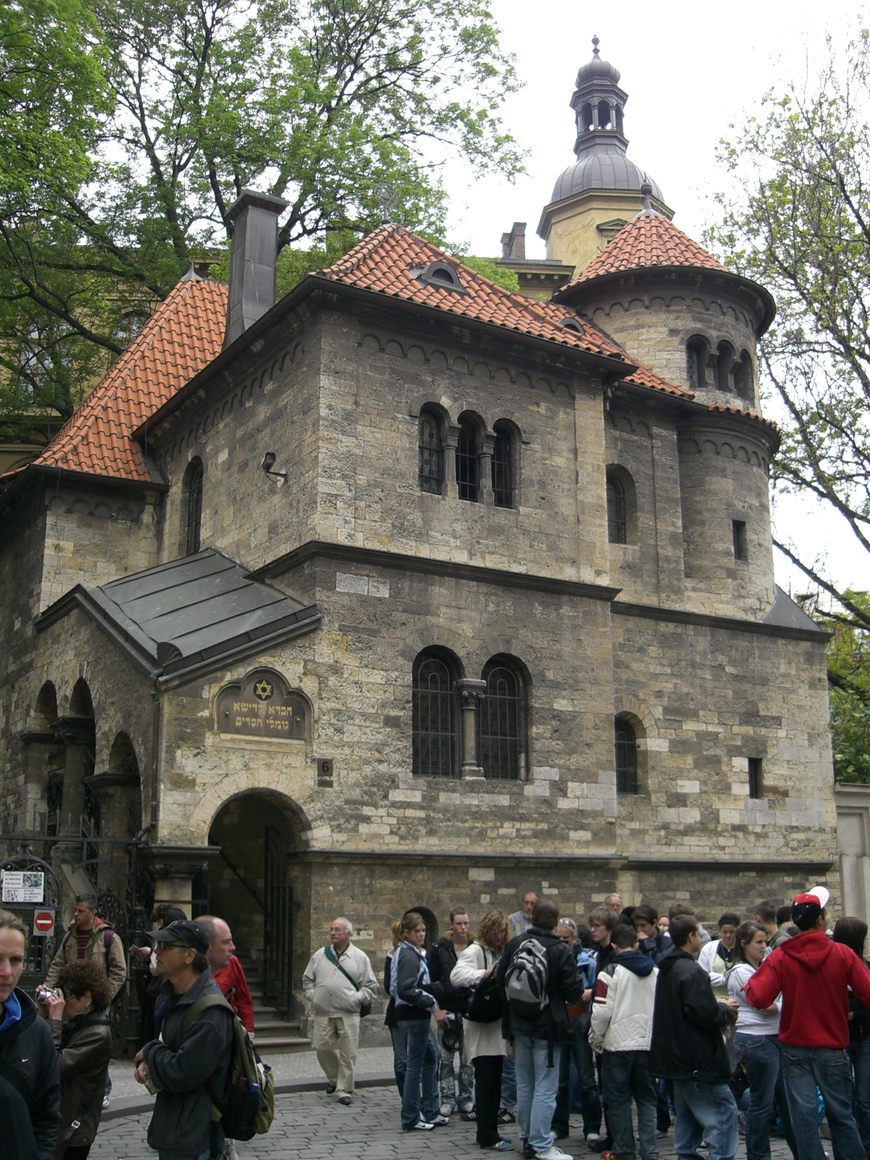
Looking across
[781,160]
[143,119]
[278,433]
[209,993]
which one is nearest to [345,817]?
[278,433]

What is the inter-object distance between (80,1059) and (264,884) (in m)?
10.8

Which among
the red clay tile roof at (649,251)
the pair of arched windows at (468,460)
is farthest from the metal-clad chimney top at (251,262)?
the red clay tile roof at (649,251)

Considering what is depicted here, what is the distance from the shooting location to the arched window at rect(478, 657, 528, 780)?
17609 mm

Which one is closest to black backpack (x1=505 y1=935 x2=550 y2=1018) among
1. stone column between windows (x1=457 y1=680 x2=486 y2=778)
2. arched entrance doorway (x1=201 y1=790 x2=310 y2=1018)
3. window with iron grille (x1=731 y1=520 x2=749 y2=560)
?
arched entrance doorway (x1=201 y1=790 x2=310 y2=1018)

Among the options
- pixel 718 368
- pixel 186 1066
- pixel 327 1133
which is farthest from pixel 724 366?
pixel 186 1066

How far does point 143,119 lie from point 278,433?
15942 mm

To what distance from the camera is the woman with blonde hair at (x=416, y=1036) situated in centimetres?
999

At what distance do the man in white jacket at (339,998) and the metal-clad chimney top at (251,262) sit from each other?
A: 13.1 metres

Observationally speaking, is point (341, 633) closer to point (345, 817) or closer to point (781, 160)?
point (345, 817)

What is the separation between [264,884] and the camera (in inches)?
668

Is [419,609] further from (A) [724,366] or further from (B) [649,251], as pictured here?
(B) [649,251]

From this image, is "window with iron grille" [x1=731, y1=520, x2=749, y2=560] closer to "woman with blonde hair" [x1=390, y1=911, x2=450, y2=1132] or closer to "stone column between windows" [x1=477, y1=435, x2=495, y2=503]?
"stone column between windows" [x1=477, y1=435, x2=495, y2=503]

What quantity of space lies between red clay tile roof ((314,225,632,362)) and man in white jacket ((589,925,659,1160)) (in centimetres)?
1140

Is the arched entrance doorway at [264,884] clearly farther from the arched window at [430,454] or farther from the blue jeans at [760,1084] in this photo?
the blue jeans at [760,1084]
